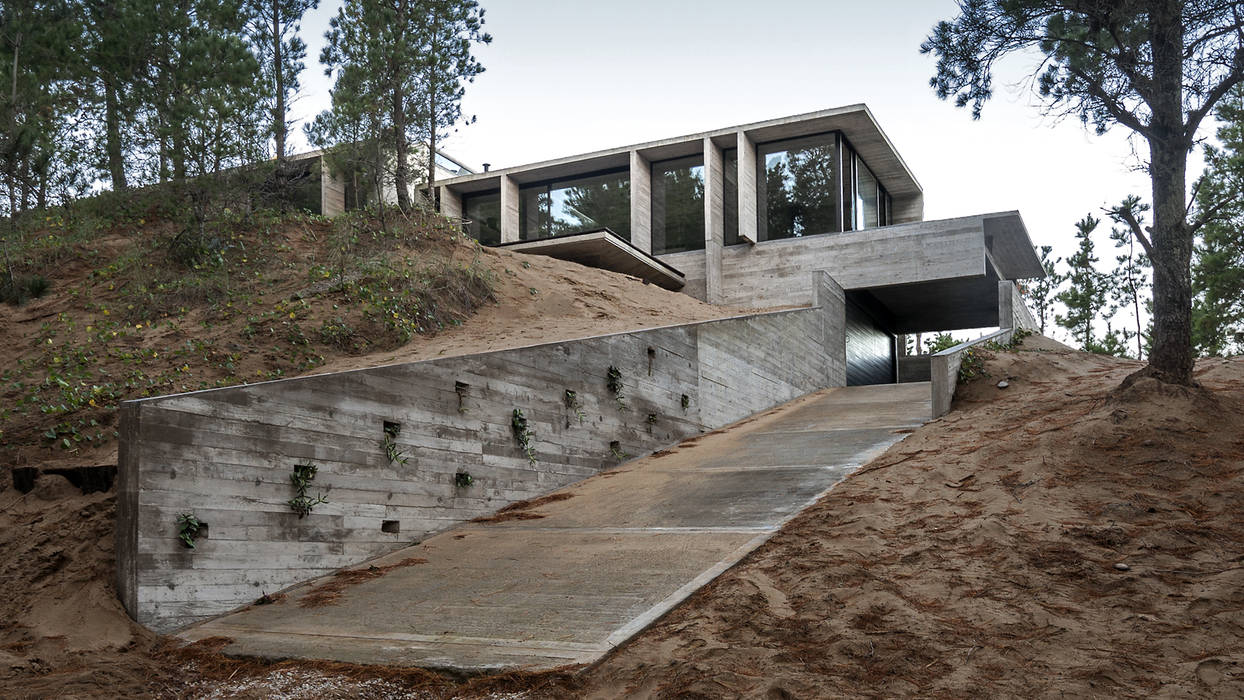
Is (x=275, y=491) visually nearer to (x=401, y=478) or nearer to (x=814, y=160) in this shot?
(x=401, y=478)

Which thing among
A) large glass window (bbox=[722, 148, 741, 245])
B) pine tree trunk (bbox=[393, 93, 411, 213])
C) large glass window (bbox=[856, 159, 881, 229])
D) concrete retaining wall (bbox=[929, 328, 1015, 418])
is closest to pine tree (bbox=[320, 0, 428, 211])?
pine tree trunk (bbox=[393, 93, 411, 213])

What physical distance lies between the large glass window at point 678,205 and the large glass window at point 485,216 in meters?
5.13

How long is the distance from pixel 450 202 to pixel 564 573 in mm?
22158

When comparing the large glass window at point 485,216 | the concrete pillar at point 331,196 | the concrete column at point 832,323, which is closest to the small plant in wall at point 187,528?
the concrete column at point 832,323

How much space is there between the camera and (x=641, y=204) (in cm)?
2434

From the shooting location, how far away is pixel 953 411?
10.8 metres

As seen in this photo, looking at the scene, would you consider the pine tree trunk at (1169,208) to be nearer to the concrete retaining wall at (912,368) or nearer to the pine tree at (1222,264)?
the pine tree at (1222,264)

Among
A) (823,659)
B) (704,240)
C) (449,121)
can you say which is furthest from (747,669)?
(704,240)

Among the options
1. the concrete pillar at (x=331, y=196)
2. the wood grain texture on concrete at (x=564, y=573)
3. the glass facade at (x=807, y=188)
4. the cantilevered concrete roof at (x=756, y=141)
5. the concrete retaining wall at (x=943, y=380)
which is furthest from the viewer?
the concrete pillar at (x=331, y=196)

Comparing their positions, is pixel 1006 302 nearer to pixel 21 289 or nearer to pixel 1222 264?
pixel 1222 264

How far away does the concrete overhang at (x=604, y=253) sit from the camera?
1998 cm

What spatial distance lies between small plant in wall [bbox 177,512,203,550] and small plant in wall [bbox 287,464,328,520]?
2.85 ft

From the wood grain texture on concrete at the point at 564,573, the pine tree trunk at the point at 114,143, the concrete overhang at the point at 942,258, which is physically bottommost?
the wood grain texture on concrete at the point at 564,573

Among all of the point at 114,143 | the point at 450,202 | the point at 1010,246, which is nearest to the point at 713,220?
the point at 1010,246
